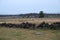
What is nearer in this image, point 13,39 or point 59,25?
point 13,39

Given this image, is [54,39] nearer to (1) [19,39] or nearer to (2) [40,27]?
(1) [19,39]

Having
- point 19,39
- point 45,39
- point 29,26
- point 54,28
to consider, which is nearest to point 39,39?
point 45,39

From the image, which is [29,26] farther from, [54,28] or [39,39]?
[39,39]

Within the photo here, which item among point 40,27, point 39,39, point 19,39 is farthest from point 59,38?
point 40,27

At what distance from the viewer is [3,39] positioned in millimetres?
17281

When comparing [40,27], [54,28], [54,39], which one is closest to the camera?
[54,39]

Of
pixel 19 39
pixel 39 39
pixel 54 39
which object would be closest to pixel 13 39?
pixel 19 39

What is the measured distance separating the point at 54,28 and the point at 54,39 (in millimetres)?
7641

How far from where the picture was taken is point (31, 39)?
17.2 meters

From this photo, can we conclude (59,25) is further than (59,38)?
Yes

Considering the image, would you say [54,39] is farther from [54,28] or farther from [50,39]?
[54,28]

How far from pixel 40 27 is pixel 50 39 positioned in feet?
29.9

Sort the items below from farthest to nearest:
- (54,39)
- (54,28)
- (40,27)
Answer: (40,27), (54,28), (54,39)

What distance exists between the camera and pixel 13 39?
17.1 m
